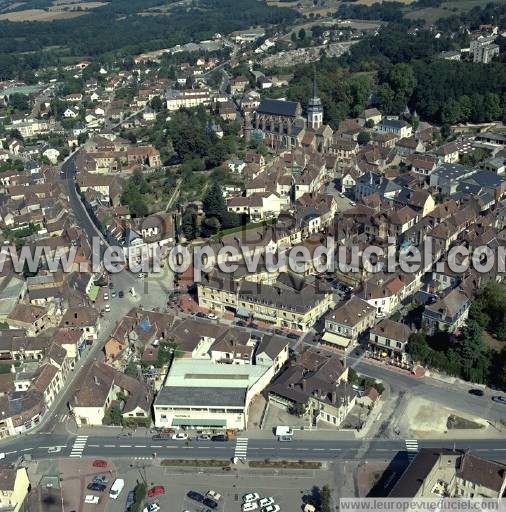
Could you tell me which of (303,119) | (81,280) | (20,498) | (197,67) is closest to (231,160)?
(303,119)

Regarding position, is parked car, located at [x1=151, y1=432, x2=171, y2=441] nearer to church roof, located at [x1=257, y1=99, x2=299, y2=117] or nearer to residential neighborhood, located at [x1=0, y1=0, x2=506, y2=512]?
residential neighborhood, located at [x1=0, y1=0, x2=506, y2=512]

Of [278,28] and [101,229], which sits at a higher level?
[278,28]

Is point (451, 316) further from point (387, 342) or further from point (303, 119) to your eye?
point (303, 119)

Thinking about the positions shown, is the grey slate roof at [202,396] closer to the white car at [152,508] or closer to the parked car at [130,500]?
the parked car at [130,500]

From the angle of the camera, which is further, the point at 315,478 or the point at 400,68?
the point at 400,68

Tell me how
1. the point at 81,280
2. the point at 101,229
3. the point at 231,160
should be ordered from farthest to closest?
the point at 231,160 < the point at 101,229 < the point at 81,280
